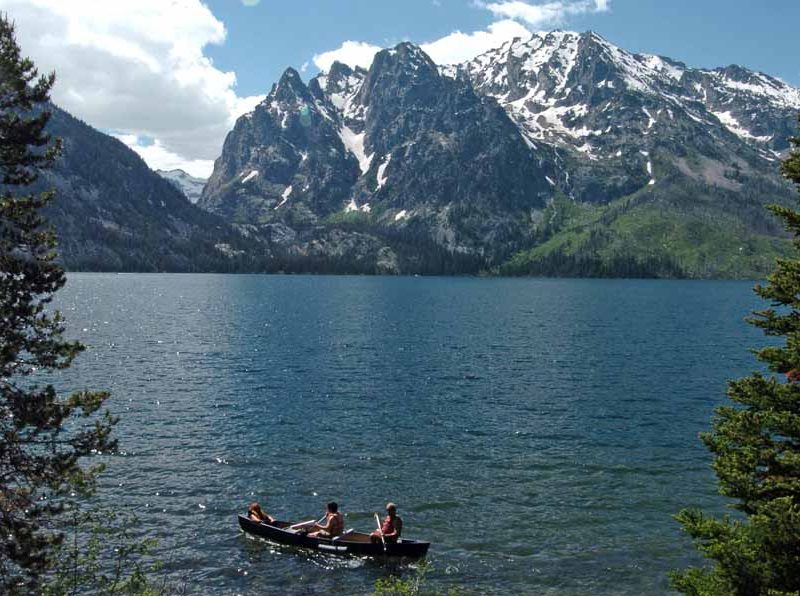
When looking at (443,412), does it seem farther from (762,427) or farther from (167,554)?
(762,427)

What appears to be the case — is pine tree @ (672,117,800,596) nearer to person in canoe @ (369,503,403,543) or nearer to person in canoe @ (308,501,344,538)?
person in canoe @ (369,503,403,543)

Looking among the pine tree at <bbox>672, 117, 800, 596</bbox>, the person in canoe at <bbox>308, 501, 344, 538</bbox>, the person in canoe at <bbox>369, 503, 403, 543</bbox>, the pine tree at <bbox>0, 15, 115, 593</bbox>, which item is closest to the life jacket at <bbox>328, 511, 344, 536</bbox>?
the person in canoe at <bbox>308, 501, 344, 538</bbox>

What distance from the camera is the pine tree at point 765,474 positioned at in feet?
52.2

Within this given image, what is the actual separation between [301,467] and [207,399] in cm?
2624

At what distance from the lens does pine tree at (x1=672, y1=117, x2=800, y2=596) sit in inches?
626

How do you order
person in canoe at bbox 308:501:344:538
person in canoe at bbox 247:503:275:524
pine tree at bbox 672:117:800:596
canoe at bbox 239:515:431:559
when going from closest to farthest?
1. pine tree at bbox 672:117:800:596
2. canoe at bbox 239:515:431:559
3. person in canoe at bbox 308:501:344:538
4. person in canoe at bbox 247:503:275:524

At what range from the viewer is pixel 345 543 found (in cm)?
3375

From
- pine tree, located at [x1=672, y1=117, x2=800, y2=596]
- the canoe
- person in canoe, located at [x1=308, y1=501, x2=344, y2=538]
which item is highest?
pine tree, located at [x1=672, y1=117, x2=800, y2=596]

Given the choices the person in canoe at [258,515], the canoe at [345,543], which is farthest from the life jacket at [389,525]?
the person in canoe at [258,515]

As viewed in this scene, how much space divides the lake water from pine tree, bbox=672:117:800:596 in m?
15.1

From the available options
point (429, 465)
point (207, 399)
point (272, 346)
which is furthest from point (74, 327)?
point (429, 465)

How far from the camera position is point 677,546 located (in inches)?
1387

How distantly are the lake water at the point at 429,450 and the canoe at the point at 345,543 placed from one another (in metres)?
0.61

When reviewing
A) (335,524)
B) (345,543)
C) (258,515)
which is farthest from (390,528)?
(258,515)
